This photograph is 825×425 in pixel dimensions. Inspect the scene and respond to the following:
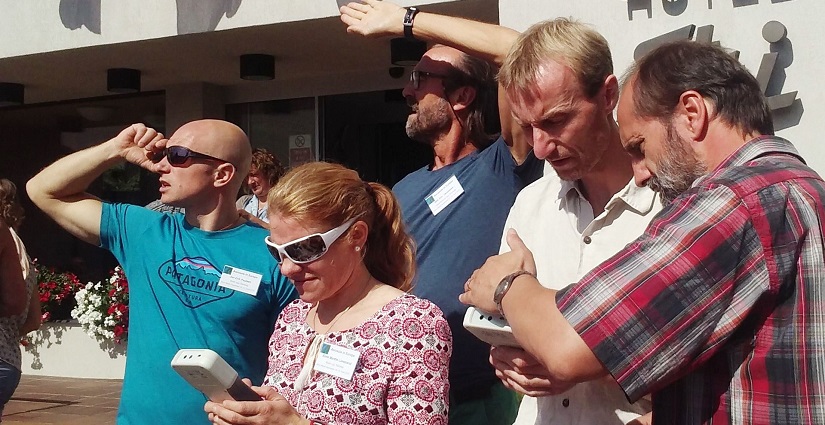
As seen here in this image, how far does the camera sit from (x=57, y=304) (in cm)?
1034

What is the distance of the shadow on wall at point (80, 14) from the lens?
318 inches

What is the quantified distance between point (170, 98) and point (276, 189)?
26.4ft

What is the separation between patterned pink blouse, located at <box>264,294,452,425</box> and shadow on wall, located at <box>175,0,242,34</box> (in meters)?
5.55

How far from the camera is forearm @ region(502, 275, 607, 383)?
5.16 feet

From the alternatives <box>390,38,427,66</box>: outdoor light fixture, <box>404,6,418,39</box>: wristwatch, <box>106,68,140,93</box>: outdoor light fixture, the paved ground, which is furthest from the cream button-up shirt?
<box>106,68,140,93</box>: outdoor light fixture

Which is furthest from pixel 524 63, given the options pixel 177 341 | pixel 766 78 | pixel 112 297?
pixel 112 297

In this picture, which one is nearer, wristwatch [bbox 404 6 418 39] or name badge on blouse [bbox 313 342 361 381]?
name badge on blouse [bbox 313 342 361 381]

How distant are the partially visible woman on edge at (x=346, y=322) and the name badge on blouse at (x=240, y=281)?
0.49 metres

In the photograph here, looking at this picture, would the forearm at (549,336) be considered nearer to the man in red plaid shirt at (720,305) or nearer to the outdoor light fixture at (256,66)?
the man in red plaid shirt at (720,305)

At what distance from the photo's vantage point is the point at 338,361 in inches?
90.6

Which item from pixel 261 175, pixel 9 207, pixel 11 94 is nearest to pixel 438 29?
pixel 9 207

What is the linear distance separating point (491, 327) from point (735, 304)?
51 centimetres

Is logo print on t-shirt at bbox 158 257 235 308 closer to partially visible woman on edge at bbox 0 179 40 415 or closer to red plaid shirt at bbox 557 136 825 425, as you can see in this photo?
partially visible woman on edge at bbox 0 179 40 415

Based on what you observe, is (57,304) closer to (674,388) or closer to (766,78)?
(766,78)
